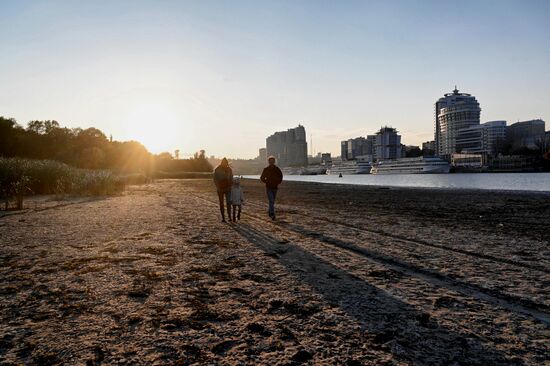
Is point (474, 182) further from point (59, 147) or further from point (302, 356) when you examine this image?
point (59, 147)

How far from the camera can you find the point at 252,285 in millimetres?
4801

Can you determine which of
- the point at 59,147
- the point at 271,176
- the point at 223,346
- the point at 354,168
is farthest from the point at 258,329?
the point at 354,168

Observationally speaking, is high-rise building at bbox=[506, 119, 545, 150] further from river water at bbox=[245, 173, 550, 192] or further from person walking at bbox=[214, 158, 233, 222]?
person walking at bbox=[214, 158, 233, 222]

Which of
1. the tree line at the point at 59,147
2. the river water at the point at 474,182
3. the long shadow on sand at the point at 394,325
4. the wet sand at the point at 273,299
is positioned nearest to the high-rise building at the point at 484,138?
the river water at the point at 474,182

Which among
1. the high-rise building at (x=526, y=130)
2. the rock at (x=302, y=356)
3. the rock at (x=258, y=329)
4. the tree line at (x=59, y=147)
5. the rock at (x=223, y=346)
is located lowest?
the rock at (x=258, y=329)

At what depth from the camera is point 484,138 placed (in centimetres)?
17638

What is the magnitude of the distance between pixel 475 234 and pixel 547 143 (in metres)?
183

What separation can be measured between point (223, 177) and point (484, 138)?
200 m

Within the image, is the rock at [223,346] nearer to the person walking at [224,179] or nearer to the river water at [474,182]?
the person walking at [224,179]

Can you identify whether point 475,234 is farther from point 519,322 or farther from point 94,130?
point 94,130

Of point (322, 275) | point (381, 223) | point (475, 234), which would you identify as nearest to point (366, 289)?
point (322, 275)

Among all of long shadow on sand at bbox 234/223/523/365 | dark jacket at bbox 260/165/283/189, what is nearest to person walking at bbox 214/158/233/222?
dark jacket at bbox 260/165/283/189

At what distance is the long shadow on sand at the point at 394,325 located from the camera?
2855 millimetres

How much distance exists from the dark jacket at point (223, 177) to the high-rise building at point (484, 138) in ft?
612
